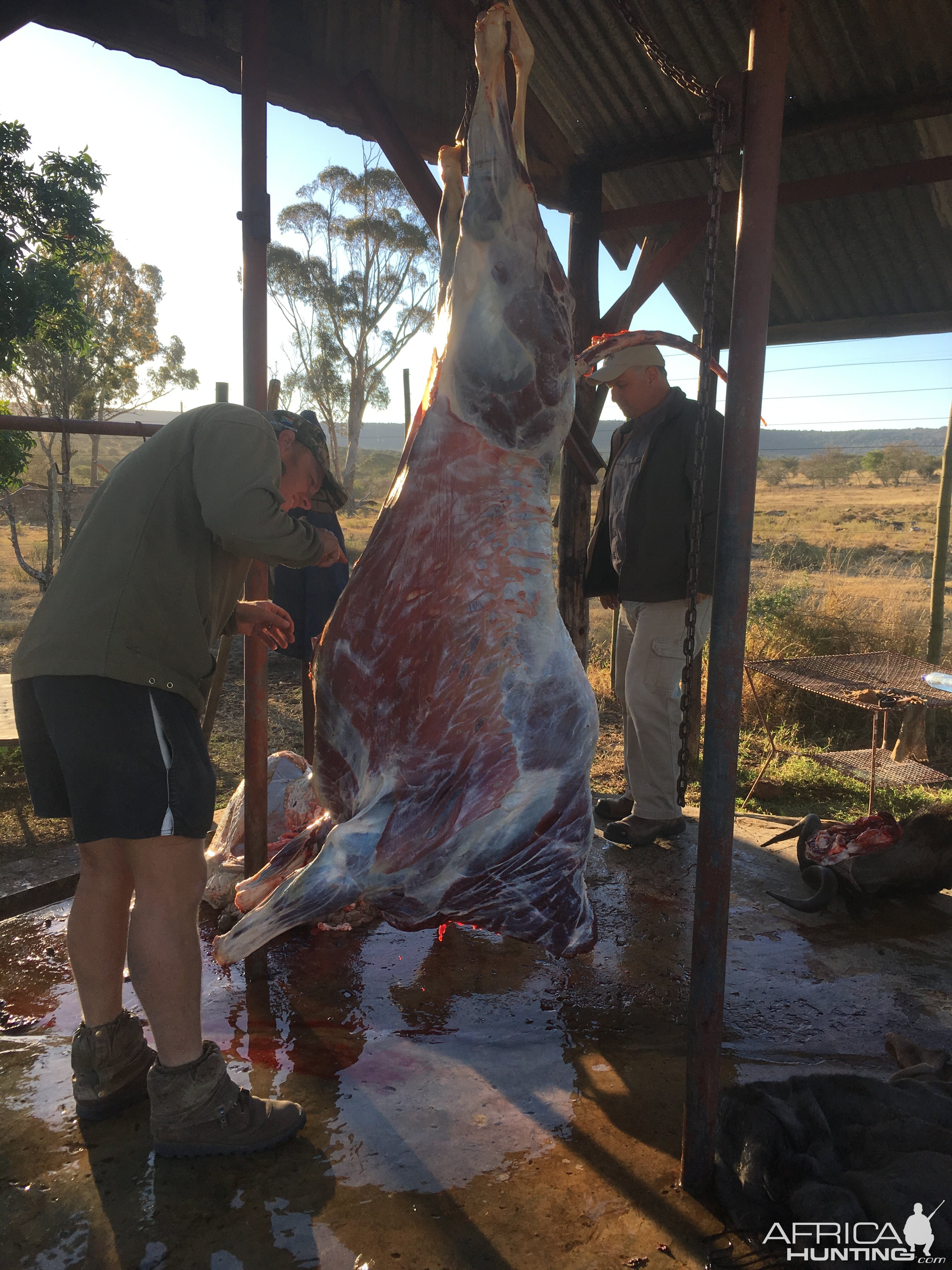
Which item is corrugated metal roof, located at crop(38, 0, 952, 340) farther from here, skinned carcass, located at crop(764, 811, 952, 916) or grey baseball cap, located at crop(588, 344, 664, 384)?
skinned carcass, located at crop(764, 811, 952, 916)

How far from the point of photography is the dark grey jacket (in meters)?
4.00

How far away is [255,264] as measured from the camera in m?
2.59

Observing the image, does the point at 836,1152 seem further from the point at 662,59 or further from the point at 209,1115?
the point at 662,59

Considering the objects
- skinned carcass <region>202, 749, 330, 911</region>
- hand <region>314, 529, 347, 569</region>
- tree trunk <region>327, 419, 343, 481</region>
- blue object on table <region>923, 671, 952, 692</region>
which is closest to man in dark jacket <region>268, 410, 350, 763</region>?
skinned carcass <region>202, 749, 330, 911</region>

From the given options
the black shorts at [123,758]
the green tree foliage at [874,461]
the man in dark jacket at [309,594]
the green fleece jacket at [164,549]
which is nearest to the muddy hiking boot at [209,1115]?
the black shorts at [123,758]

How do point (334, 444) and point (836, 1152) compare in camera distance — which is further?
point (334, 444)

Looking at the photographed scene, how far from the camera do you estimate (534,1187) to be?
1882 mm

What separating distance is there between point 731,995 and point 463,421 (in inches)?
82.6

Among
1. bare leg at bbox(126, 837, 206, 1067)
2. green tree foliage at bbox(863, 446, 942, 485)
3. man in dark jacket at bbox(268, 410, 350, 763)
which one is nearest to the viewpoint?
bare leg at bbox(126, 837, 206, 1067)

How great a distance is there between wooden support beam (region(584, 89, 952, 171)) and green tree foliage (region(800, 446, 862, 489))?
2093 inches

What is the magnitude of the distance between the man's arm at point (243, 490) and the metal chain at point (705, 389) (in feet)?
3.46

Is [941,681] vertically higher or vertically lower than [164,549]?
lower

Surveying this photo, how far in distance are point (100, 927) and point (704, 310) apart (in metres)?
2.20

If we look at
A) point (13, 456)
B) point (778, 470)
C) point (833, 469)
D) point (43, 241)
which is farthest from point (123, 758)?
point (778, 470)
